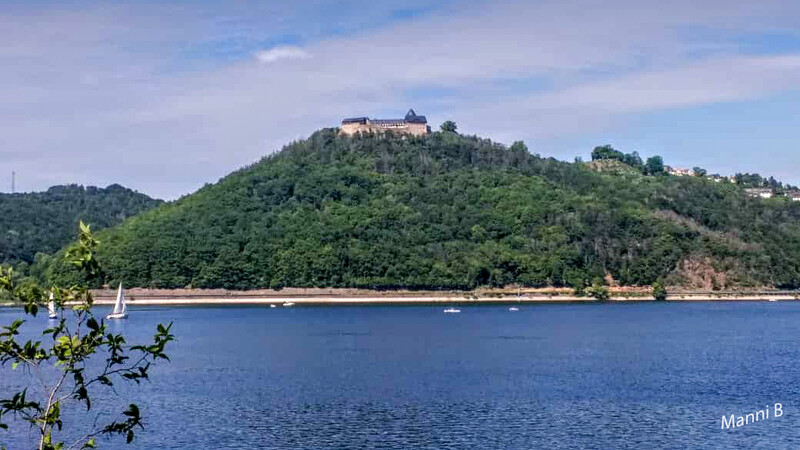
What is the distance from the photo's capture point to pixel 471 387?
53.7 m

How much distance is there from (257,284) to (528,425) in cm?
13245

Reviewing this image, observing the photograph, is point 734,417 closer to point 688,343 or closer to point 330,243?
point 688,343

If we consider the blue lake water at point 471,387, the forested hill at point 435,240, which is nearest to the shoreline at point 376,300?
the forested hill at point 435,240

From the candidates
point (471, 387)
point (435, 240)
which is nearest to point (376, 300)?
point (435, 240)

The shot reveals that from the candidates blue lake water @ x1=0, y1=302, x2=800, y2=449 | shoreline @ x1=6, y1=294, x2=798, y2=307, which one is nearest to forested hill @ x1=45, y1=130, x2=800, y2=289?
shoreline @ x1=6, y1=294, x2=798, y2=307

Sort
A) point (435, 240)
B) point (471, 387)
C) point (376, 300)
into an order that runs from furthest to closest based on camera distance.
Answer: point (435, 240) → point (376, 300) → point (471, 387)

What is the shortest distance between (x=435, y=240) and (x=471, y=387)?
417ft

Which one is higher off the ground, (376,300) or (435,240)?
(435,240)

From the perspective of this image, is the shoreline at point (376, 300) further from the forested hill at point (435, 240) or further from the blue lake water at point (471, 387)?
the blue lake water at point (471, 387)

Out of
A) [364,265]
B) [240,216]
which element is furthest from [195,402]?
[240,216]

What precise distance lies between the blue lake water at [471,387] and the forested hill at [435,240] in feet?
202

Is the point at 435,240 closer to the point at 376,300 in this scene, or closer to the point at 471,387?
the point at 376,300

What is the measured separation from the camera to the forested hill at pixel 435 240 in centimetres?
16838

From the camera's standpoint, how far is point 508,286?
169875 millimetres
